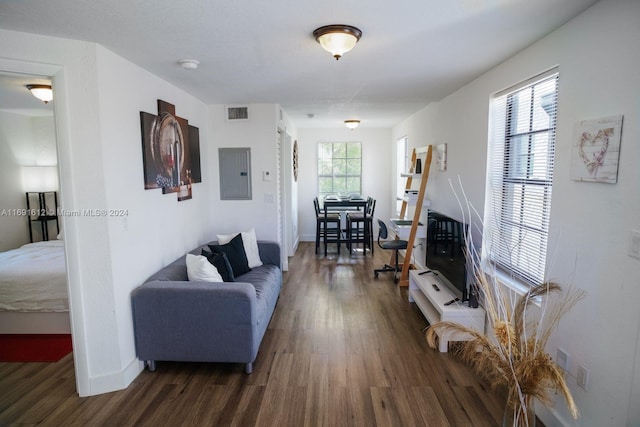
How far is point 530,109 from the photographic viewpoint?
8.35 feet

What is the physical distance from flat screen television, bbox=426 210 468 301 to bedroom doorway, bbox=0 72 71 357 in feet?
12.0

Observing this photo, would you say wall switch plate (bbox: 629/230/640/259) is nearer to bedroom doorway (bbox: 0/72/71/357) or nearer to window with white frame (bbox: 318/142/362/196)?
bedroom doorway (bbox: 0/72/71/357)

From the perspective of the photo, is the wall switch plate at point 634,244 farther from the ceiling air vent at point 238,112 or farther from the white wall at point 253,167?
the ceiling air vent at point 238,112

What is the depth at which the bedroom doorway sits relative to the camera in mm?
3256

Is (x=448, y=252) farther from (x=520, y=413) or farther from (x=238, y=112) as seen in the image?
(x=238, y=112)

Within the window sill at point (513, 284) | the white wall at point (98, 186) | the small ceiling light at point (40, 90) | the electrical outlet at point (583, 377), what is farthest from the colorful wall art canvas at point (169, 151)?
the electrical outlet at point (583, 377)

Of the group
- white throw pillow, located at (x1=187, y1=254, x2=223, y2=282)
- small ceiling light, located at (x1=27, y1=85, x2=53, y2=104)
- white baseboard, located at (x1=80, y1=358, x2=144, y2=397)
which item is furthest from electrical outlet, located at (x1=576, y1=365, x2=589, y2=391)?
small ceiling light, located at (x1=27, y1=85, x2=53, y2=104)

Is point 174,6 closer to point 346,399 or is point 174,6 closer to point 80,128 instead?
point 80,128

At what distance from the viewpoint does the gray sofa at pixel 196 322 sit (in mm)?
2600

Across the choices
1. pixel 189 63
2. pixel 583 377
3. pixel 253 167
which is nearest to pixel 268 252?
pixel 253 167

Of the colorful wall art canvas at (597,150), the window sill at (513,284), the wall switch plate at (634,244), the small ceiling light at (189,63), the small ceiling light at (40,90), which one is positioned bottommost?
the window sill at (513,284)

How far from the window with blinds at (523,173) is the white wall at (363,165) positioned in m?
4.40

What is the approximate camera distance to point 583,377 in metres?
1.89

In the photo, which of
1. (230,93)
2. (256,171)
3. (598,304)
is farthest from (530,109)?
(256,171)
